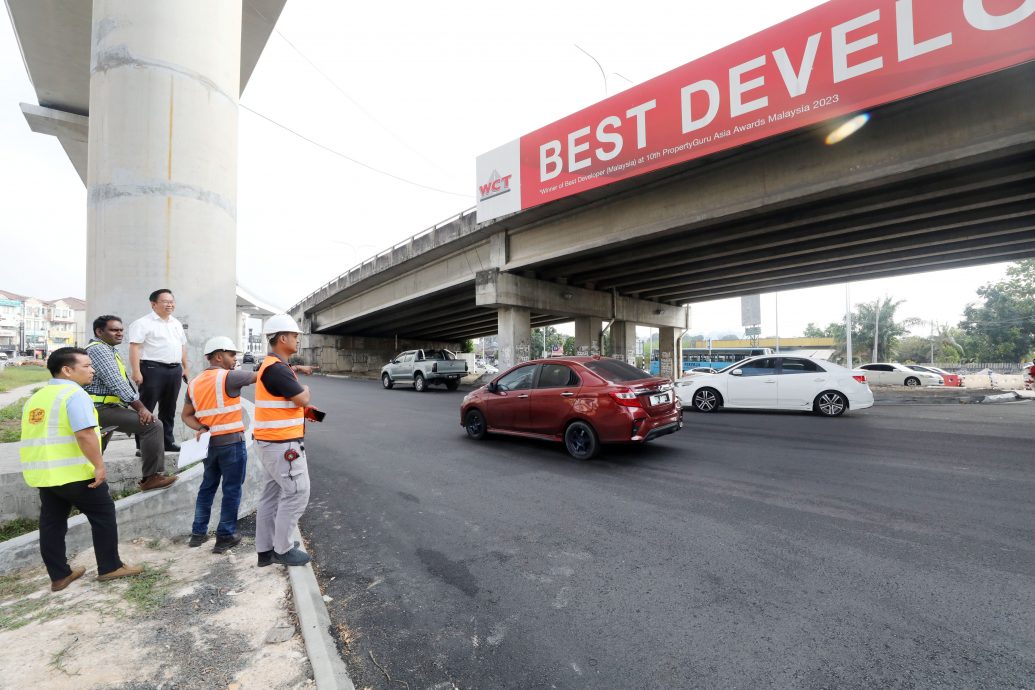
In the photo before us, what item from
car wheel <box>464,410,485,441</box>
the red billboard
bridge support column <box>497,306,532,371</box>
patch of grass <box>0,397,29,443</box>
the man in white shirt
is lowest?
car wheel <box>464,410,485,441</box>

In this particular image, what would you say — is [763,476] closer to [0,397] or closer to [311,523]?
[311,523]

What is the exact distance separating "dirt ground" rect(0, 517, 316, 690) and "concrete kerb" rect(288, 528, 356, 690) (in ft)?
0.21

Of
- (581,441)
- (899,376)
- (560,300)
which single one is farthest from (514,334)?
(899,376)

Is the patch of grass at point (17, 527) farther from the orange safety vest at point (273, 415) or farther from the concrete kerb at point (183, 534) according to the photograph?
the orange safety vest at point (273, 415)

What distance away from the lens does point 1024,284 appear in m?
50.5

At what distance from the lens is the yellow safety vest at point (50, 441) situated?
2.96m

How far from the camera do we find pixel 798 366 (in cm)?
1149

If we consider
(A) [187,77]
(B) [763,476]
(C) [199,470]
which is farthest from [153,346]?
(B) [763,476]

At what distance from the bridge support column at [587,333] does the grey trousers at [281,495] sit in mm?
19173

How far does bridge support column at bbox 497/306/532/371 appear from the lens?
1962cm

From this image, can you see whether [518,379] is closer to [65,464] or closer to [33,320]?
[65,464]

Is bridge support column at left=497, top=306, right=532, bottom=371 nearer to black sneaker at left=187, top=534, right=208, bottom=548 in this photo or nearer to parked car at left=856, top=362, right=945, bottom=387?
parked car at left=856, top=362, right=945, bottom=387

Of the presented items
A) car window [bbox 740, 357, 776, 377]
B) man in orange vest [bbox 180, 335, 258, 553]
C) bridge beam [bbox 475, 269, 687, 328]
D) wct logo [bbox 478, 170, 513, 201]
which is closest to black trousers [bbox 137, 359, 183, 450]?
man in orange vest [bbox 180, 335, 258, 553]

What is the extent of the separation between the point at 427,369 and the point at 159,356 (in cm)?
1565
